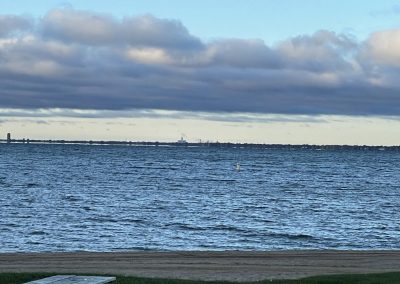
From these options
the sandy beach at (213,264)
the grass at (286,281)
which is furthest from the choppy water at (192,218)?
the grass at (286,281)

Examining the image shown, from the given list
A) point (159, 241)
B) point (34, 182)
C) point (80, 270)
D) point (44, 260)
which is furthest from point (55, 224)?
point (34, 182)

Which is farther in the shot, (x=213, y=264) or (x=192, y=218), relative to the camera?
(x=192, y=218)

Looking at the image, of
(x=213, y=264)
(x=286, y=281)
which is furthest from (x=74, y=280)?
(x=213, y=264)

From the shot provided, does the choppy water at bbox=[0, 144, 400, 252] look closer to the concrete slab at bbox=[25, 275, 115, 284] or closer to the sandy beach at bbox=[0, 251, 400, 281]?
the sandy beach at bbox=[0, 251, 400, 281]

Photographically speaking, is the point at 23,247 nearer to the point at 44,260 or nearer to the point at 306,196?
the point at 44,260

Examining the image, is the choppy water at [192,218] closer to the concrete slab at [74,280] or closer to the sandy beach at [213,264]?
the sandy beach at [213,264]

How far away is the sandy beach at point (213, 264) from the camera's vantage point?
20.7 metres

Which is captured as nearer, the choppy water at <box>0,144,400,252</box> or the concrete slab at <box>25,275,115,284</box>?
the concrete slab at <box>25,275,115,284</box>

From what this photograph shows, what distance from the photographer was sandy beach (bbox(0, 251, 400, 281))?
20672 millimetres

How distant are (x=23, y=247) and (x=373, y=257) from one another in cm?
1479

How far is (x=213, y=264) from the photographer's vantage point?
22.7m

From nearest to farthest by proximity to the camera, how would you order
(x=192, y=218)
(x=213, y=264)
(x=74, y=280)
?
(x=74, y=280) < (x=213, y=264) < (x=192, y=218)

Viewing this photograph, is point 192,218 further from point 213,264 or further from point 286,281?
point 286,281

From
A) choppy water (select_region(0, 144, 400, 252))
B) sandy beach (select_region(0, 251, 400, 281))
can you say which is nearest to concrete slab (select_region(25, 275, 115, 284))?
sandy beach (select_region(0, 251, 400, 281))
